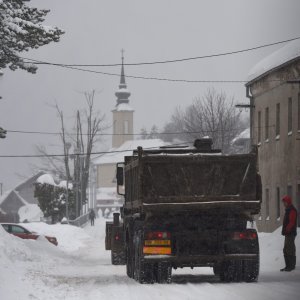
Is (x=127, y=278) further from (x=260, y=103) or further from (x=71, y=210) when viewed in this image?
(x=71, y=210)

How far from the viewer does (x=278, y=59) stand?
43281mm

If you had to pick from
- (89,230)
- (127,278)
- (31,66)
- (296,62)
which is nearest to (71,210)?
(89,230)

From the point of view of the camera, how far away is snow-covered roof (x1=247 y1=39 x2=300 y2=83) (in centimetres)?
4088

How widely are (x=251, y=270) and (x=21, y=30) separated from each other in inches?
455

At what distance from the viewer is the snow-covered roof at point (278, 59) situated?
134ft

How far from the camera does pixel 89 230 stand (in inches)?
3118

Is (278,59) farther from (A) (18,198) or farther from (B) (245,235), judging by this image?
(A) (18,198)

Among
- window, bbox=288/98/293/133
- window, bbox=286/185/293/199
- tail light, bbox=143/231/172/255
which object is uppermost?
window, bbox=288/98/293/133

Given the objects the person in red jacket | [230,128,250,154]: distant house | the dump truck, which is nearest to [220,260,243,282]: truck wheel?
the dump truck

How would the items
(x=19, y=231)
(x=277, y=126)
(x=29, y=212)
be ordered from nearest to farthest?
(x=19, y=231) → (x=277, y=126) → (x=29, y=212)

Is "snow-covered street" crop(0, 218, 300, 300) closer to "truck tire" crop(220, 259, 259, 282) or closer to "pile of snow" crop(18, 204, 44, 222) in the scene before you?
"truck tire" crop(220, 259, 259, 282)

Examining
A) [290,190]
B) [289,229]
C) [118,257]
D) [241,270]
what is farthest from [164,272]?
[290,190]

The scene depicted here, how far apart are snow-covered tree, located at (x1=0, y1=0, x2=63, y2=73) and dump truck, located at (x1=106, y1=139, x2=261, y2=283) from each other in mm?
9570

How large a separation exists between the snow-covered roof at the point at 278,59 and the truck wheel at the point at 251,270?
19928 millimetres
